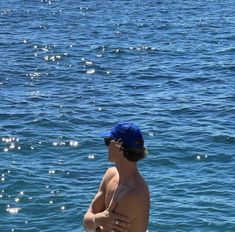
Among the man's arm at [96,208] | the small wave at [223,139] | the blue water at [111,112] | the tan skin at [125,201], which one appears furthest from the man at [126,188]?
the small wave at [223,139]

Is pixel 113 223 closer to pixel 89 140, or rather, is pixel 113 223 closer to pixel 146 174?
pixel 146 174

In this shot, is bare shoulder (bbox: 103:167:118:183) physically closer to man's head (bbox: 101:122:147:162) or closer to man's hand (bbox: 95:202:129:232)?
man's hand (bbox: 95:202:129:232)

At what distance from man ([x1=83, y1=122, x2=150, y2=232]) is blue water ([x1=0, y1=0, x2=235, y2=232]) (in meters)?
5.94

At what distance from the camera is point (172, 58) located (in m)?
28.0

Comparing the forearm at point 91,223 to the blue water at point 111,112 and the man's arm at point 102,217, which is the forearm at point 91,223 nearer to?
the man's arm at point 102,217

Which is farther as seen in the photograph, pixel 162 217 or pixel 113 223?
pixel 162 217

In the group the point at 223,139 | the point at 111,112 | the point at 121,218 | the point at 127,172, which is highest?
the point at 127,172

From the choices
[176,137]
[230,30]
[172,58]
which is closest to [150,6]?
[230,30]

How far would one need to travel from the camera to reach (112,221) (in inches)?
273

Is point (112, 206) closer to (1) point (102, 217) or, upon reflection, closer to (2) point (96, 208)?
(1) point (102, 217)

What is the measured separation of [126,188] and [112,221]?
34cm

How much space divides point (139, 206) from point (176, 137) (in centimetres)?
1100

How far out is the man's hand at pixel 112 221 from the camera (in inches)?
273

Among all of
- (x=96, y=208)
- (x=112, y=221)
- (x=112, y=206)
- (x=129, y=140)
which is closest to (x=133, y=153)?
(x=129, y=140)
